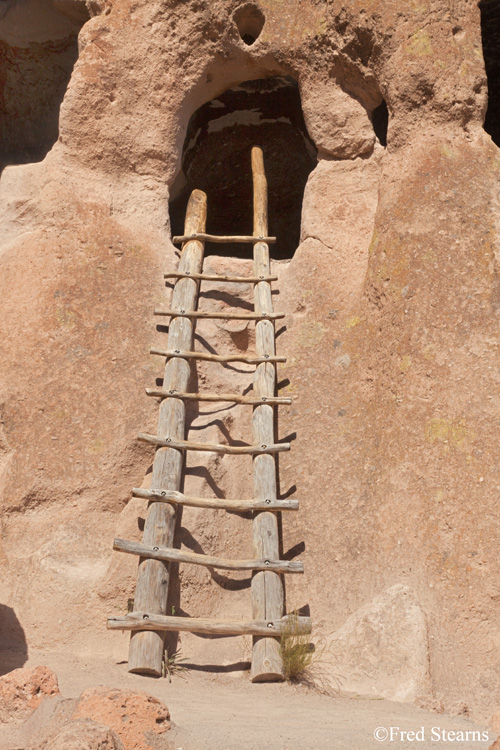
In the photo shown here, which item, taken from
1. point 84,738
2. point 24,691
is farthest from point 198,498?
point 84,738

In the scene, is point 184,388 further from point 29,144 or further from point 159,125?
point 29,144

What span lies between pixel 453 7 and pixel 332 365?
2.37 metres

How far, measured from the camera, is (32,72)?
6.67 m

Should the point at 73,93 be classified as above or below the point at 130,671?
above

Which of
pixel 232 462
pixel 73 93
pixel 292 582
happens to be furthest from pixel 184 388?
pixel 73 93

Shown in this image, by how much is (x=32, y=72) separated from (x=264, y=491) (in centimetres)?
446

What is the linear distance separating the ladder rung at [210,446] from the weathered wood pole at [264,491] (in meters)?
0.04

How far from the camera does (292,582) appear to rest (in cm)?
Result: 405

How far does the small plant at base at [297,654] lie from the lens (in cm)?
354

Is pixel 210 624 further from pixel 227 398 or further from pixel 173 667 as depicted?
pixel 227 398

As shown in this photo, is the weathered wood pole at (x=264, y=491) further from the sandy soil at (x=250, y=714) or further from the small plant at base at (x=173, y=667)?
the small plant at base at (x=173, y=667)

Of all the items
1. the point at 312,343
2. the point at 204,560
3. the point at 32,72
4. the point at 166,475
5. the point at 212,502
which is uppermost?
the point at 32,72

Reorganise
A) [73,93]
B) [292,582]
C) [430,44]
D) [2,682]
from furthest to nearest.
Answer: [73,93] → [430,44] → [292,582] → [2,682]

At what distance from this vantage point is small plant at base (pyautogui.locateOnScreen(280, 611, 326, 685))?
3537mm
